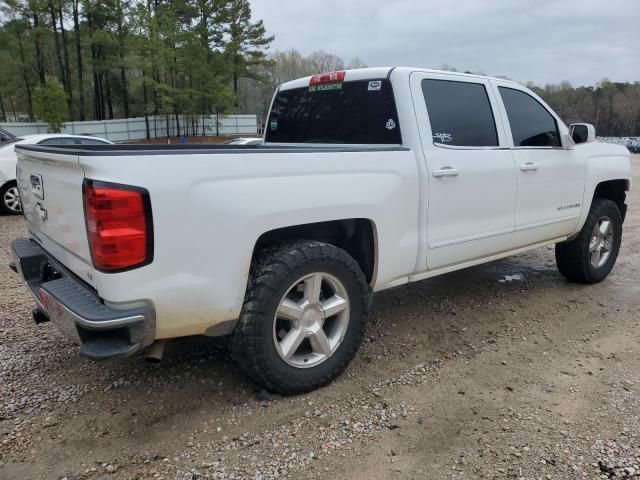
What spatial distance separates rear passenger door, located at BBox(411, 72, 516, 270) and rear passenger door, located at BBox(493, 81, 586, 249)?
17 centimetres

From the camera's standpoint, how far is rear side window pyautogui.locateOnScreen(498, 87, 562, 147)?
13.8 feet

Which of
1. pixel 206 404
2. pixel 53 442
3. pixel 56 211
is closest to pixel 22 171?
pixel 56 211

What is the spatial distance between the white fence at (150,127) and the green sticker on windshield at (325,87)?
35471mm

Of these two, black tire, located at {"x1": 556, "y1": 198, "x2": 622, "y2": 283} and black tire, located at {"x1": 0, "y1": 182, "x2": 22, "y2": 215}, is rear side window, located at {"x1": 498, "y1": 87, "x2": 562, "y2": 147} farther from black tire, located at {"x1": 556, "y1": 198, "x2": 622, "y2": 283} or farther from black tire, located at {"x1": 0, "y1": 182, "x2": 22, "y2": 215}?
black tire, located at {"x1": 0, "y1": 182, "x2": 22, "y2": 215}

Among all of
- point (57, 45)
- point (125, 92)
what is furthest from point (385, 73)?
point (125, 92)

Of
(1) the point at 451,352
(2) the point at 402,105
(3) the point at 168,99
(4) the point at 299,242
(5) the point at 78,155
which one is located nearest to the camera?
(5) the point at 78,155

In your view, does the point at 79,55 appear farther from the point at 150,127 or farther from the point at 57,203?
the point at 57,203

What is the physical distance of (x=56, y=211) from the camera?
8.75 feet

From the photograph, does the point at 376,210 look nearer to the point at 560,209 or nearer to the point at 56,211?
the point at 56,211

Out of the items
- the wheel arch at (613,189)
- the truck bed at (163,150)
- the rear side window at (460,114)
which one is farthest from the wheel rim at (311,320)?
the wheel arch at (613,189)

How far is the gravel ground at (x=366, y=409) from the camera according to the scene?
7.95ft

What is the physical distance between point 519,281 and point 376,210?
2.96m

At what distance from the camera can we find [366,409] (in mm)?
2883

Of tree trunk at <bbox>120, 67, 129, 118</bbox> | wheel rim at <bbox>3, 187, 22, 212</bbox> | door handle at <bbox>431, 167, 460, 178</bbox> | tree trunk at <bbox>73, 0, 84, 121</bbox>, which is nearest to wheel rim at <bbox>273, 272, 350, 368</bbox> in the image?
door handle at <bbox>431, 167, 460, 178</bbox>
